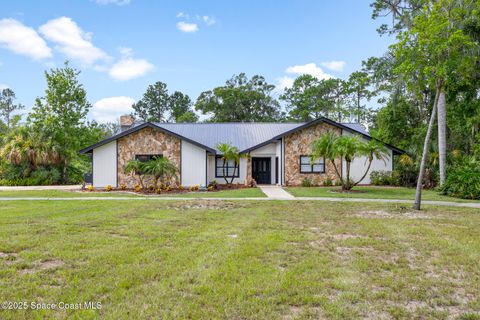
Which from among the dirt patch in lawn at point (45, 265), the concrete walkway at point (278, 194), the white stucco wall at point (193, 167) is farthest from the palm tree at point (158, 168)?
the dirt patch in lawn at point (45, 265)

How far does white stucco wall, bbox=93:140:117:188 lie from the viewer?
20.2 m

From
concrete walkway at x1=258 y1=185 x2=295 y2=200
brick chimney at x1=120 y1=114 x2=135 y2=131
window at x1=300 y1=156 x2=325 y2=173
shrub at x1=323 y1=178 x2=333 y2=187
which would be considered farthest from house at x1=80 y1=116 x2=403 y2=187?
brick chimney at x1=120 y1=114 x2=135 y2=131

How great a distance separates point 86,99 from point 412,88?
24791mm

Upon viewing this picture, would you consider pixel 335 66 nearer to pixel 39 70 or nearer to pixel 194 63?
pixel 194 63

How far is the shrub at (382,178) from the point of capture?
21.2 m

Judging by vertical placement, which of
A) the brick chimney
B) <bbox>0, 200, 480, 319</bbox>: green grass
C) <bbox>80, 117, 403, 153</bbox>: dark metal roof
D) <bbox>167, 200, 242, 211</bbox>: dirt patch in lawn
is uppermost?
the brick chimney

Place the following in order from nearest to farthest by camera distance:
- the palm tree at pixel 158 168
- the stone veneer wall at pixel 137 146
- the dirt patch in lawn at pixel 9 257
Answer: the dirt patch in lawn at pixel 9 257 → the palm tree at pixel 158 168 → the stone veneer wall at pixel 137 146

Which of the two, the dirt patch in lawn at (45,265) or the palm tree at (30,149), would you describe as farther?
the palm tree at (30,149)

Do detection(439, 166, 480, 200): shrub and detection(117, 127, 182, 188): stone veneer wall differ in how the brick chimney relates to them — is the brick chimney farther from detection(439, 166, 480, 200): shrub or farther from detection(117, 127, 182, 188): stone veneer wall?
Result: detection(439, 166, 480, 200): shrub

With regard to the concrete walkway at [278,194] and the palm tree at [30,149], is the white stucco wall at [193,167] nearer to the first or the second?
the concrete walkway at [278,194]

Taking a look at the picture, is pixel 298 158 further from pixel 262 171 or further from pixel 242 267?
pixel 242 267

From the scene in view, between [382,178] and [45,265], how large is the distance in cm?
2034

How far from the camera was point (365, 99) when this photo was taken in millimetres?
43031

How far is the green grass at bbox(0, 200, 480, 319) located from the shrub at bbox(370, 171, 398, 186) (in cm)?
1282
